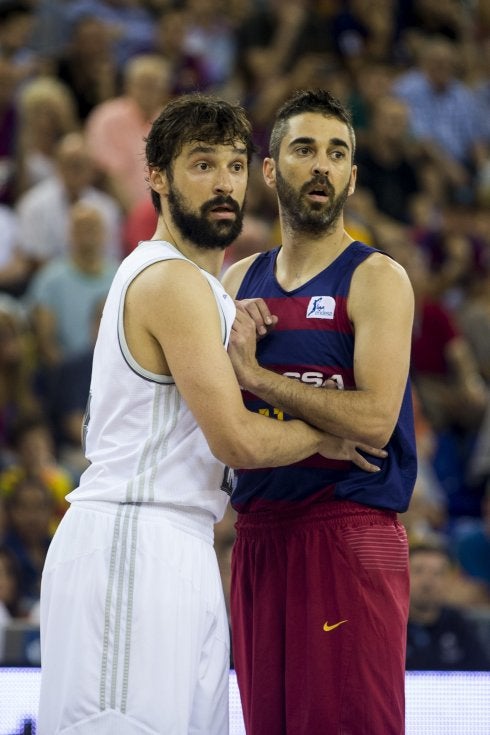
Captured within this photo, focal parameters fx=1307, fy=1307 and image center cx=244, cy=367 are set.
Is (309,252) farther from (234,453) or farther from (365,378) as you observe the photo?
(234,453)

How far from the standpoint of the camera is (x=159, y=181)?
411 centimetres

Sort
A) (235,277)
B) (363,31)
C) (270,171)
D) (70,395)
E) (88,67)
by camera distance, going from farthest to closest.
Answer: (363,31) < (88,67) < (70,395) < (235,277) < (270,171)

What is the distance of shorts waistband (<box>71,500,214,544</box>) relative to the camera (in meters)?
3.82

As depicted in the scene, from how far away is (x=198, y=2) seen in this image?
1103 cm

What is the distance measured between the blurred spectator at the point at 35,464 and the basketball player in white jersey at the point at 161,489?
3642 millimetres

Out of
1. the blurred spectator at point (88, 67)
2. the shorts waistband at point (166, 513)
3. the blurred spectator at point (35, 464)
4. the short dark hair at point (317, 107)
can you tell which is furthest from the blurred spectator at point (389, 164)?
the shorts waistband at point (166, 513)

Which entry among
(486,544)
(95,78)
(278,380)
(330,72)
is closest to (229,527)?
(486,544)

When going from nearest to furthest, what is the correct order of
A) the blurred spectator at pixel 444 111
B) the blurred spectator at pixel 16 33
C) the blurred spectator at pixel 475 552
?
the blurred spectator at pixel 475 552 → the blurred spectator at pixel 16 33 → the blurred spectator at pixel 444 111

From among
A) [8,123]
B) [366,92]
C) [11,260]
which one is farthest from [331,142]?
[366,92]

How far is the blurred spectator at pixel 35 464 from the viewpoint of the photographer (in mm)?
7574

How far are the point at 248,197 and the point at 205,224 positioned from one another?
4.02m

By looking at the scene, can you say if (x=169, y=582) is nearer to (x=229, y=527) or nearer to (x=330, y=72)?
(x=229, y=527)

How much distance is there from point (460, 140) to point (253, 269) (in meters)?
7.45

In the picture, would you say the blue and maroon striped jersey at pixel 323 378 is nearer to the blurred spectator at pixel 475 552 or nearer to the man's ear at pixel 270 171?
the man's ear at pixel 270 171
